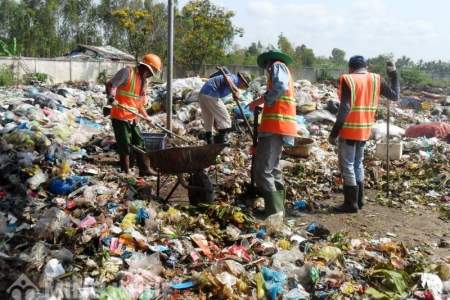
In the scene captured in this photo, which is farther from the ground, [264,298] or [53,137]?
[53,137]

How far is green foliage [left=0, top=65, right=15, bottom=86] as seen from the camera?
17.2 metres

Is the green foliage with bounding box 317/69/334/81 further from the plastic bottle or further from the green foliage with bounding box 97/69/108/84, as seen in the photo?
the plastic bottle

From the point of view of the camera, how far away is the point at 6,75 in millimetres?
17469

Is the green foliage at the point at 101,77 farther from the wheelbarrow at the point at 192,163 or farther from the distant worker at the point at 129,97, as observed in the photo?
the wheelbarrow at the point at 192,163

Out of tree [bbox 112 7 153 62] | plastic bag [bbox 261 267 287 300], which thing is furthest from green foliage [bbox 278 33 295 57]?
plastic bag [bbox 261 267 287 300]

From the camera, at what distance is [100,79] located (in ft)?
70.4

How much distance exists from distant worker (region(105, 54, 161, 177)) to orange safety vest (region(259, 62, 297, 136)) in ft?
5.34

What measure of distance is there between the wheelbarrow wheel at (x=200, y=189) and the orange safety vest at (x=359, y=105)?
5.14ft

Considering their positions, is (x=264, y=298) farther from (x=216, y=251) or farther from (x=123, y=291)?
(x=123, y=291)

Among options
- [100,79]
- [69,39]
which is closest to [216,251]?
[100,79]

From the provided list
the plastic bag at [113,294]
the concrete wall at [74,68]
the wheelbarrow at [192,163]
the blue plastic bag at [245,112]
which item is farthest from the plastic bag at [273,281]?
the concrete wall at [74,68]

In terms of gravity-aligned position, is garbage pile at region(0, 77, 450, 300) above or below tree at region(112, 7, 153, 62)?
below

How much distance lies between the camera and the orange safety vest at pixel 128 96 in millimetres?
5258

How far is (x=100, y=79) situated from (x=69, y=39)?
58.9 ft
